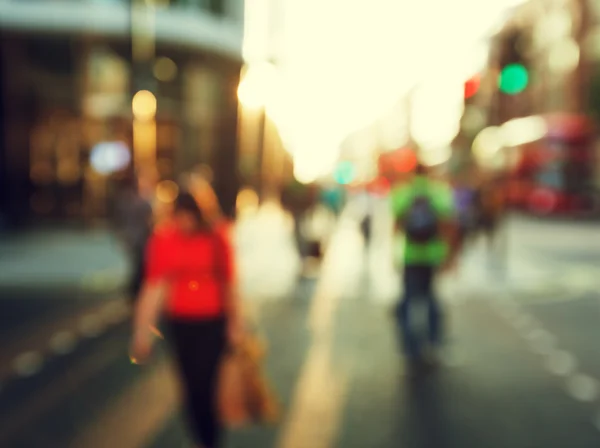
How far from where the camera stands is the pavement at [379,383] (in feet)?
17.8

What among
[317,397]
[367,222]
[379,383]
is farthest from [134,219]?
[367,222]

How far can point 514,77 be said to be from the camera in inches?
415

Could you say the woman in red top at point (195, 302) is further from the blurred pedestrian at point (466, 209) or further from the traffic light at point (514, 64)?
the blurred pedestrian at point (466, 209)

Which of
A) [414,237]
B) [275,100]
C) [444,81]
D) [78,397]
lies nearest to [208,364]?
[78,397]

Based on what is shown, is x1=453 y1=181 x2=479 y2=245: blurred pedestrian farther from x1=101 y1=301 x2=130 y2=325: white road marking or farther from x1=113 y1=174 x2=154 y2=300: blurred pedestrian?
x1=113 y1=174 x2=154 y2=300: blurred pedestrian

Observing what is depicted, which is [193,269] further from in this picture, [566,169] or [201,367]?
[566,169]

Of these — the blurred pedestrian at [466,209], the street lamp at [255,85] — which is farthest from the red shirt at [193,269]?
the street lamp at [255,85]

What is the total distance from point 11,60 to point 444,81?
3086 inches

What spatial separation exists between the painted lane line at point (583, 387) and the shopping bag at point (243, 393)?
2.92 meters

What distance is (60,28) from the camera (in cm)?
2659

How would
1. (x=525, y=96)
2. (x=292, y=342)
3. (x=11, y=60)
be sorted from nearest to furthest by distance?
(x=292, y=342), (x=11, y=60), (x=525, y=96)

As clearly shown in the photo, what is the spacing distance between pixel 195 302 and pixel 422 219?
3371mm

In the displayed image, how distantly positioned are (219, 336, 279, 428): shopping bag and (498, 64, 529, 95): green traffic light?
6.94 meters

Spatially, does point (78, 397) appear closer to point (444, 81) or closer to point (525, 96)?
point (525, 96)
